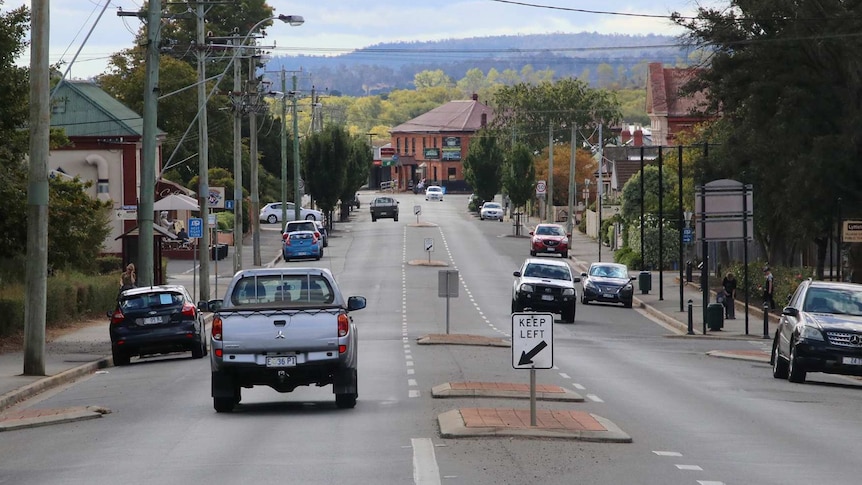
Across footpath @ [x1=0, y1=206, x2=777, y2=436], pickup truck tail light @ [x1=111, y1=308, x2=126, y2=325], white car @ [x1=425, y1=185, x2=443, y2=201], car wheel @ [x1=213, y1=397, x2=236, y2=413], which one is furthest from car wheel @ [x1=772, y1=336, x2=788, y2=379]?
white car @ [x1=425, y1=185, x2=443, y2=201]

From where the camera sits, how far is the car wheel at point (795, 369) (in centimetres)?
2469

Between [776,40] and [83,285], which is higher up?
[776,40]

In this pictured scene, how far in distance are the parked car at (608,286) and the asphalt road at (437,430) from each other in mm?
19508

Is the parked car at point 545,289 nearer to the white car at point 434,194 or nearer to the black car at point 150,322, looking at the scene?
the black car at point 150,322

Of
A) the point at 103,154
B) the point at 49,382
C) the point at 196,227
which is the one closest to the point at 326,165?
the point at 103,154

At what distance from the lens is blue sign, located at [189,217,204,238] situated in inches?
1796

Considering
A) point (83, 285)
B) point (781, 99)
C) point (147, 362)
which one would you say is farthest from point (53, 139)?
point (781, 99)

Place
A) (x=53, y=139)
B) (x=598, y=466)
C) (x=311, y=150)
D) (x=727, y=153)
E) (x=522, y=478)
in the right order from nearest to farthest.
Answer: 1. (x=522, y=478)
2. (x=598, y=466)
3. (x=53, y=139)
4. (x=727, y=153)
5. (x=311, y=150)

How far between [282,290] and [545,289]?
2566cm

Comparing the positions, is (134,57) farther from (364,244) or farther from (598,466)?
(598,466)

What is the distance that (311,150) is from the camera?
102250 mm

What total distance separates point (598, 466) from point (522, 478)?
3.98 ft

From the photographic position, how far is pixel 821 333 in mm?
24312

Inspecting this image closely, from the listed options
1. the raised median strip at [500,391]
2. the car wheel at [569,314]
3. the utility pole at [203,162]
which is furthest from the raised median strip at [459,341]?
the utility pole at [203,162]
